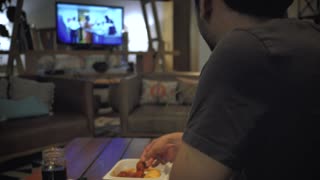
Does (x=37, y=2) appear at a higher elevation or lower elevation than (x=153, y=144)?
higher

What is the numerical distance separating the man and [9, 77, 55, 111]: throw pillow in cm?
283

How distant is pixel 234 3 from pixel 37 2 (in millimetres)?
6362

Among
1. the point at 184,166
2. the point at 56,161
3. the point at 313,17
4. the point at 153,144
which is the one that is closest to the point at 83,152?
the point at 56,161

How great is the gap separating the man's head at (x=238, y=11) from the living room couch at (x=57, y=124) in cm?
224

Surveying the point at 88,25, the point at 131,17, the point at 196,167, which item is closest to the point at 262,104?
the point at 196,167

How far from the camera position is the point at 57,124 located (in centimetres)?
279

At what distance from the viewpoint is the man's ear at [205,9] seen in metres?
0.54

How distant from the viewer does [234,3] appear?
1.65 feet

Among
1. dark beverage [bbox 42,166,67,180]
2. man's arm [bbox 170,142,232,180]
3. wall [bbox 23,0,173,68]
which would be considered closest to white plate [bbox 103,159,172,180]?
dark beverage [bbox 42,166,67,180]

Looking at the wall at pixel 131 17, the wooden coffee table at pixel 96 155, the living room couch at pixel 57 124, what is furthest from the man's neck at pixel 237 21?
the wall at pixel 131 17

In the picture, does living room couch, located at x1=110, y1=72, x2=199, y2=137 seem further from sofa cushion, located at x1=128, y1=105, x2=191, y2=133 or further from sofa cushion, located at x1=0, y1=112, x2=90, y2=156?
sofa cushion, located at x1=0, y1=112, x2=90, y2=156

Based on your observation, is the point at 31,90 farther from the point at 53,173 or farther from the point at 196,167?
the point at 196,167

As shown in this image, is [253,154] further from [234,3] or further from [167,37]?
[167,37]

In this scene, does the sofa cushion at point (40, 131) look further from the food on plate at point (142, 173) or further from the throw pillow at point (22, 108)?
the food on plate at point (142, 173)
